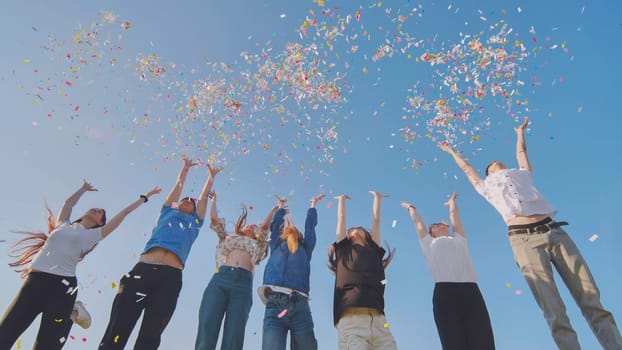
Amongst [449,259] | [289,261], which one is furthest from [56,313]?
[449,259]

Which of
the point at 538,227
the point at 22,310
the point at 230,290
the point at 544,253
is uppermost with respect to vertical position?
the point at 538,227

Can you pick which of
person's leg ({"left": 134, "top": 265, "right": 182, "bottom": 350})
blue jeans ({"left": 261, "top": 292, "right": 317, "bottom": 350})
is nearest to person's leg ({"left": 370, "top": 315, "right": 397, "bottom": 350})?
blue jeans ({"left": 261, "top": 292, "right": 317, "bottom": 350})

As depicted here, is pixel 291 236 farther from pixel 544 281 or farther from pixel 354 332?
pixel 544 281

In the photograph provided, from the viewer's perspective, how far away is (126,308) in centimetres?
506

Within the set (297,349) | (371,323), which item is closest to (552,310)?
(371,323)

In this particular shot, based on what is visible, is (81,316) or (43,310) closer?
(43,310)

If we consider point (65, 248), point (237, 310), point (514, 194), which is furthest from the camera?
point (65, 248)

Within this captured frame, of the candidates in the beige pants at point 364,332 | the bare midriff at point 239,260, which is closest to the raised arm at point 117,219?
the bare midriff at point 239,260

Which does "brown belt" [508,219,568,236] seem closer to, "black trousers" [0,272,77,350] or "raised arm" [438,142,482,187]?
"raised arm" [438,142,482,187]

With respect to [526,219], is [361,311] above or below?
below

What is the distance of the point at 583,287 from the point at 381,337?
92.1 inches

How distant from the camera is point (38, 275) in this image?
548 cm

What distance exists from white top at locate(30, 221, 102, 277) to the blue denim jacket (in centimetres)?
274

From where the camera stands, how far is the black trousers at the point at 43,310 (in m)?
4.99
